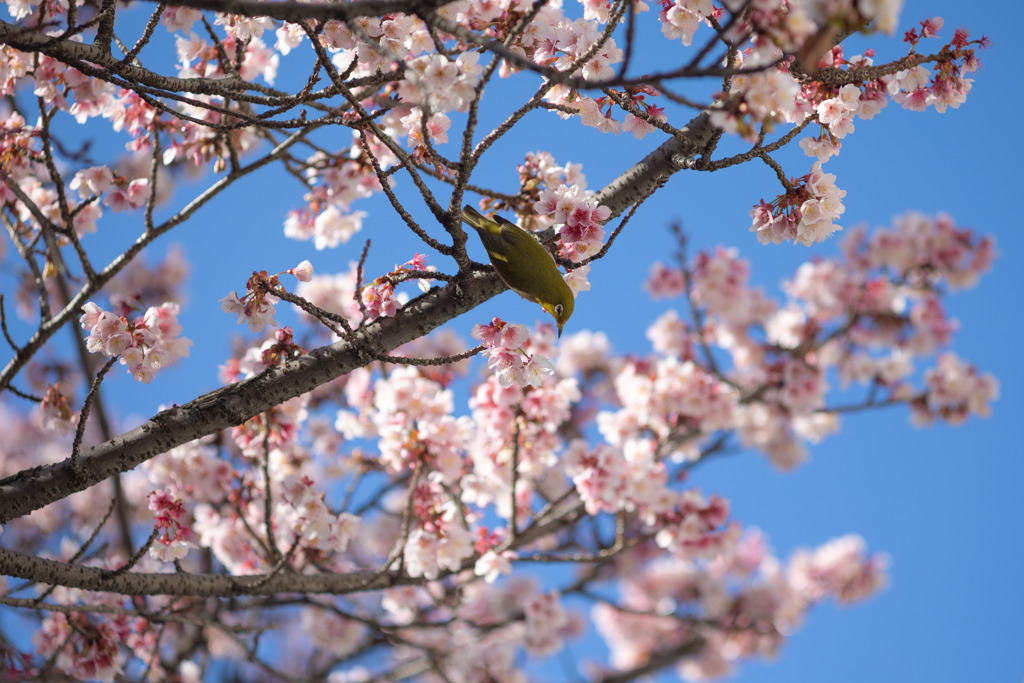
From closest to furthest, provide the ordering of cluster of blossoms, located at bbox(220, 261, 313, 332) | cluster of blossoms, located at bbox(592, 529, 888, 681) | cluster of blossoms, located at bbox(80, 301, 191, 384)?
cluster of blossoms, located at bbox(220, 261, 313, 332), cluster of blossoms, located at bbox(80, 301, 191, 384), cluster of blossoms, located at bbox(592, 529, 888, 681)

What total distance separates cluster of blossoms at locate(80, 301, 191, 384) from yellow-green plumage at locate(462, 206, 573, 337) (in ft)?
4.92

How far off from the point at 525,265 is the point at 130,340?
1724 millimetres

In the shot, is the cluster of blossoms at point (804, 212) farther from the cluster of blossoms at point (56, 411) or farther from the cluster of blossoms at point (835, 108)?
the cluster of blossoms at point (56, 411)

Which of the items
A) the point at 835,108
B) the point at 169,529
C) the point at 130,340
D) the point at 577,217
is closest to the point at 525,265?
the point at 577,217

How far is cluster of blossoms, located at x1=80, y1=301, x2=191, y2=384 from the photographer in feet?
9.36

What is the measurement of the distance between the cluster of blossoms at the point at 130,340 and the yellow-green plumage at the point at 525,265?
1.50m

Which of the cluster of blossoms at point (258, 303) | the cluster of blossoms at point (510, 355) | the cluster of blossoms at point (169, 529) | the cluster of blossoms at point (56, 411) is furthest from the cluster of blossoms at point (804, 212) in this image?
the cluster of blossoms at point (56, 411)

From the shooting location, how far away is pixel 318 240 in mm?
4742

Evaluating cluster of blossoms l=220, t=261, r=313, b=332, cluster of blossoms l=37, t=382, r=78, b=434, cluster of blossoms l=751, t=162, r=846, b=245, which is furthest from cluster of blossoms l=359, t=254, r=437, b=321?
cluster of blossoms l=37, t=382, r=78, b=434

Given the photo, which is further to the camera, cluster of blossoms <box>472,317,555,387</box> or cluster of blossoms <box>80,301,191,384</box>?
cluster of blossoms <box>80,301,191,384</box>

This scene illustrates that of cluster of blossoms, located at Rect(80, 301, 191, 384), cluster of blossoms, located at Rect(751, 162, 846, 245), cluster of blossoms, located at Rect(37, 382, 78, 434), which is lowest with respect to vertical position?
cluster of blossoms, located at Rect(751, 162, 846, 245)

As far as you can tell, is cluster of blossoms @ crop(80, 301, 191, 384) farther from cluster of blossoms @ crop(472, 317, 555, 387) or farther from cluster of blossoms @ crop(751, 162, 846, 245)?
cluster of blossoms @ crop(751, 162, 846, 245)

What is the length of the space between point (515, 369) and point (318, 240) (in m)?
2.52

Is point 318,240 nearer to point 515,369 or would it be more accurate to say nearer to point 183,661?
point 515,369
